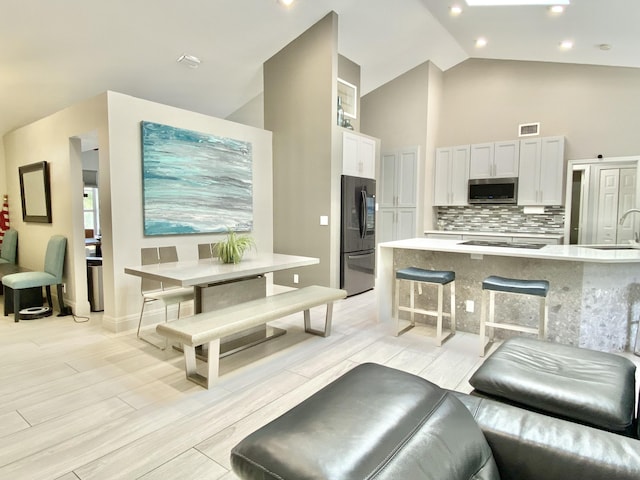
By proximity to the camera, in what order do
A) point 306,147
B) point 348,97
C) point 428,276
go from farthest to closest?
point 348,97
point 306,147
point 428,276

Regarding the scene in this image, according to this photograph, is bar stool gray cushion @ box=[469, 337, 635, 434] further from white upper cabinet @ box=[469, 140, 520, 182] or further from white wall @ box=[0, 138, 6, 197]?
white wall @ box=[0, 138, 6, 197]

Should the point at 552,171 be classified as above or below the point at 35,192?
above

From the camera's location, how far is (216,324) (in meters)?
2.60

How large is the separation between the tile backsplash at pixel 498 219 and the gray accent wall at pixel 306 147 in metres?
2.74

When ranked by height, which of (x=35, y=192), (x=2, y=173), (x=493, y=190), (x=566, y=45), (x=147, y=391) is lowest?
(x=147, y=391)

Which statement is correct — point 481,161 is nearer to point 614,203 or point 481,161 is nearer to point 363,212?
point 614,203

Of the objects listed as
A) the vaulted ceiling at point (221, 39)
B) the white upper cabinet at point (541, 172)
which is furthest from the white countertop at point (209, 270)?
the white upper cabinet at point (541, 172)

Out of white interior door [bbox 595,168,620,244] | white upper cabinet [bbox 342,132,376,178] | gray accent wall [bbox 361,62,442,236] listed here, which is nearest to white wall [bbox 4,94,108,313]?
white upper cabinet [bbox 342,132,376,178]

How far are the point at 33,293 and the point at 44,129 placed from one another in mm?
2047

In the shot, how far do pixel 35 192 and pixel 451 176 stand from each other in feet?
20.7

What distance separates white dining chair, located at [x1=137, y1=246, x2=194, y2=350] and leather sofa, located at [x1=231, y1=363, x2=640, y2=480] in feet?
9.03

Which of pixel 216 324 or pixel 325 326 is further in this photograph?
pixel 325 326

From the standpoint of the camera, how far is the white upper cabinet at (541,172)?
5531 mm

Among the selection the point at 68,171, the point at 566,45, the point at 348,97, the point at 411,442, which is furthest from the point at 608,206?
the point at 68,171
